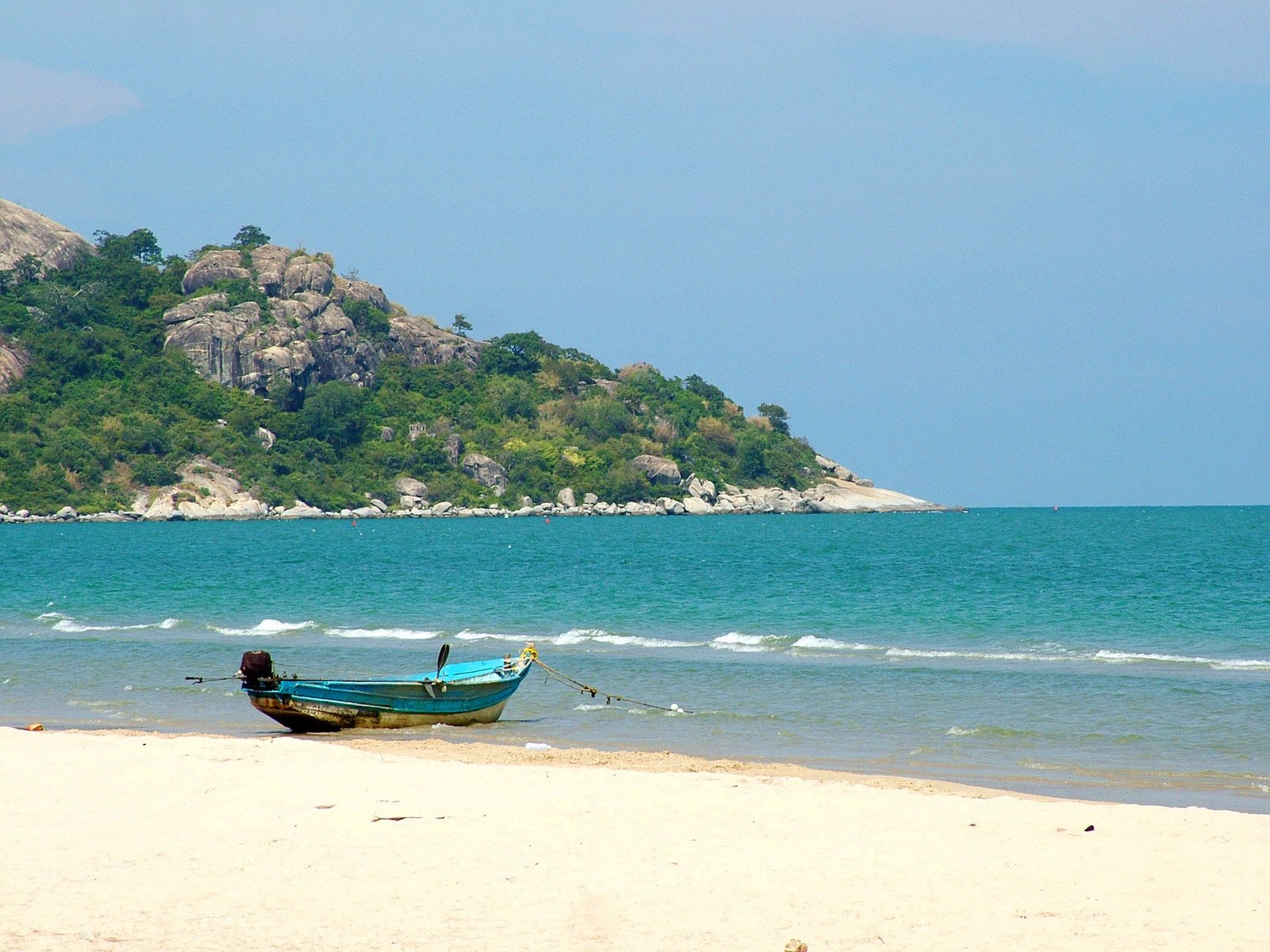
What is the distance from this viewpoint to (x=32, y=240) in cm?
15500

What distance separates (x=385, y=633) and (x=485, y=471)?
370 ft

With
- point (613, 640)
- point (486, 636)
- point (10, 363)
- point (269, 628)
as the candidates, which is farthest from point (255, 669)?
point (10, 363)

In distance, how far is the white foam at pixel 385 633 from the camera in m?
30.8

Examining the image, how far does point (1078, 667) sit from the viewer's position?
2419cm

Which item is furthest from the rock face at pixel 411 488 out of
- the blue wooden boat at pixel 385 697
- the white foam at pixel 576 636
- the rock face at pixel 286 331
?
the blue wooden boat at pixel 385 697

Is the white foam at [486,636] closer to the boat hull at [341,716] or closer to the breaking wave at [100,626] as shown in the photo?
the breaking wave at [100,626]

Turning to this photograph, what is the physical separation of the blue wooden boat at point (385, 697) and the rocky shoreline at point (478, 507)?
108 meters

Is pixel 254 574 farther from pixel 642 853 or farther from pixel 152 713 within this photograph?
pixel 642 853

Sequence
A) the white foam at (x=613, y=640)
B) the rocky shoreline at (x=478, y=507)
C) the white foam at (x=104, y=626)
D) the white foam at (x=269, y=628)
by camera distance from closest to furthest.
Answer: the white foam at (x=613, y=640) < the white foam at (x=269, y=628) < the white foam at (x=104, y=626) < the rocky shoreline at (x=478, y=507)

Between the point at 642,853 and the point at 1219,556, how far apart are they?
57542mm

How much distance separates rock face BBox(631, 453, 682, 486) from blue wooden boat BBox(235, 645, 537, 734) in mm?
130563

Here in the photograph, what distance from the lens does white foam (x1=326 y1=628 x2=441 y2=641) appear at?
30.8 m

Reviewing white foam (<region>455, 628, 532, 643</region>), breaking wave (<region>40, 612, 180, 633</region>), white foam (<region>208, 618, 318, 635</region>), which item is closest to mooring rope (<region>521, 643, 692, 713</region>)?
white foam (<region>455, 628, 532, 643</region>)

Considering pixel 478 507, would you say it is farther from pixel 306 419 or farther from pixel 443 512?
pixel 306 419
